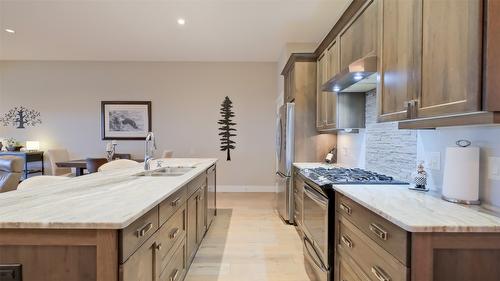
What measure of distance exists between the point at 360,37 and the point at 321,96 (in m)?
1.32

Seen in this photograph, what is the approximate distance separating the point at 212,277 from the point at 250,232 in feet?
3.71

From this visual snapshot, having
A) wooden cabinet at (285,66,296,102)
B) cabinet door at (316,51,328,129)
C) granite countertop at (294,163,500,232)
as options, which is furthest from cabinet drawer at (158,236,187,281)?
wooden cabinet at (285,66,296,102)

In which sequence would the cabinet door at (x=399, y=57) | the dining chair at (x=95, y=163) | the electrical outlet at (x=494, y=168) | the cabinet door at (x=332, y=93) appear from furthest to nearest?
the dining chair at (x=95, y=163) < the cabinet door at (x=332, y=93) < the cabinet door at (x=399, y=57) < the electrical outlet at (x=494, y=168)

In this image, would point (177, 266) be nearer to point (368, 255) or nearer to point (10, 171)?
point (368, 255)

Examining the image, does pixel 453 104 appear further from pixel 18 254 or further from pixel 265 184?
pixel 265 184

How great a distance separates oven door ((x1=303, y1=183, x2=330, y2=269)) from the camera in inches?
78.2

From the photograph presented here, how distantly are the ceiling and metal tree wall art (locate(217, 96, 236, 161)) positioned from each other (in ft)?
3.40

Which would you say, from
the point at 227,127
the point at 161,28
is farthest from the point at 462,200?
the point at 227,127

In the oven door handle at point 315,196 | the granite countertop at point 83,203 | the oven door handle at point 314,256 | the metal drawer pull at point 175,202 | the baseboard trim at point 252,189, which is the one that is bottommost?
the baseboard trim at point 252,189

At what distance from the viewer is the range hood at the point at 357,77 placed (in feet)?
6.33

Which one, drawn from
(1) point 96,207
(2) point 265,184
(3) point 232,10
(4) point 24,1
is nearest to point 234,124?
(2) point 265,184

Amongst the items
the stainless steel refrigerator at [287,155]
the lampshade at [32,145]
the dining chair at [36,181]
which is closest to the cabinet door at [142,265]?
the dining chair at [36,181]

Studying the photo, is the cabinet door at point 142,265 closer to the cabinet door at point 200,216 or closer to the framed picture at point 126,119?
the cabinet door at point 200,216

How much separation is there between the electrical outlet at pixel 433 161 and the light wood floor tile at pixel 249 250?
1380 millimetres
